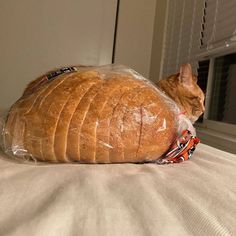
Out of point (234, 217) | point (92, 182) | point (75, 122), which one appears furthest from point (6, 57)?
point (234, 217)

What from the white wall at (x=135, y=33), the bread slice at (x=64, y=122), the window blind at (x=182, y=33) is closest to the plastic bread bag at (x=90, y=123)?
the bread slice at (x=64, y=122)

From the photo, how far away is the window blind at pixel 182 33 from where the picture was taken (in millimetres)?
1835

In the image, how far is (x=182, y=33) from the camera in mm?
2021

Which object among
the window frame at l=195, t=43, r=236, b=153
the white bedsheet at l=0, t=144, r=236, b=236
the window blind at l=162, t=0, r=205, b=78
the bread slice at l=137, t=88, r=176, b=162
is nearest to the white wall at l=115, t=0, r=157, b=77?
the window blind at l=162, t=0, r=205, b=78

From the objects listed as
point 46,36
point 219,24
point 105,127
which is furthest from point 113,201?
point 46,36

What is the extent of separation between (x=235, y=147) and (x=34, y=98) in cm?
93

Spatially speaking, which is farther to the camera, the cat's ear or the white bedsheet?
the cat's ear

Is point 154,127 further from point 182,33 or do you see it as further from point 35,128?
point 182,33

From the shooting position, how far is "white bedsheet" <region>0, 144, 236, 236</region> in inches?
12.9

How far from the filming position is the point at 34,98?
64 cm

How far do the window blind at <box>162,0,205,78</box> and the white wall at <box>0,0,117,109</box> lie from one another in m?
0.47

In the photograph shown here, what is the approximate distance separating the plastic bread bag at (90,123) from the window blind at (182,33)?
1.30m

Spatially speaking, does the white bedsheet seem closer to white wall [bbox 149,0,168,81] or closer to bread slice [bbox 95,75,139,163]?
bread slice [bbox 95,75,139,163]

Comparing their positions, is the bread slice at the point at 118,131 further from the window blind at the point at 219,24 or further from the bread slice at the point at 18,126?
the window blind at the point at 219,24
